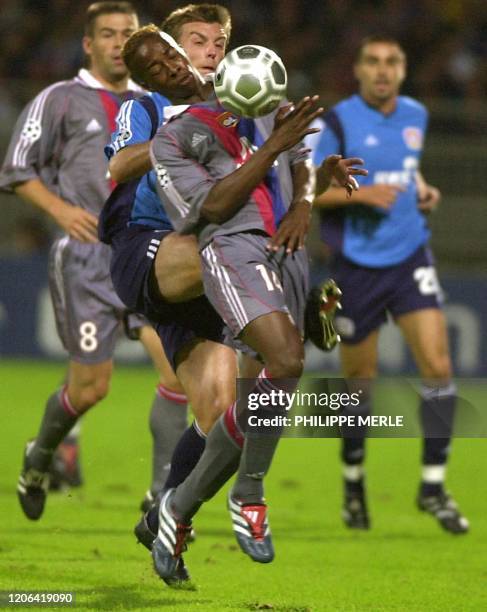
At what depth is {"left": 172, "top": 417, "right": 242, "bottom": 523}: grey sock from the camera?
17.0 ft

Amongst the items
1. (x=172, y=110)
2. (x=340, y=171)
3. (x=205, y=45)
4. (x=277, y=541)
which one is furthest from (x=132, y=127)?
(x=277, y=541)

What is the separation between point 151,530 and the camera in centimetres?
592

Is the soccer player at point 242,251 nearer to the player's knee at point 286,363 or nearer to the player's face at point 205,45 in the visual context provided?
the player's knee at point 286,363


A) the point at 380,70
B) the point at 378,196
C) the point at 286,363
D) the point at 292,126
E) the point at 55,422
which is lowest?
Result: the point at 55,422

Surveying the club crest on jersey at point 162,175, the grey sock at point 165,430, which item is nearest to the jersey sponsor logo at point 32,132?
the grey sock at point 165,430

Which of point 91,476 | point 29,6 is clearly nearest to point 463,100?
point 29,6

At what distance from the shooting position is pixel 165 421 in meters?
7.29

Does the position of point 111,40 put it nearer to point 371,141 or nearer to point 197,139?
point 371,141

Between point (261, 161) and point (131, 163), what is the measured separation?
2.74ft

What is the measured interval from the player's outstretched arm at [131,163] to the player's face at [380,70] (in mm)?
3211

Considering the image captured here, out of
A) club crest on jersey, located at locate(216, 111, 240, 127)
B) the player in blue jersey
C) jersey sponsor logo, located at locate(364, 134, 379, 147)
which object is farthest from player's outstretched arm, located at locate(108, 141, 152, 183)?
jersey sponsor logo, located at locate(364, 134, 379, 147)

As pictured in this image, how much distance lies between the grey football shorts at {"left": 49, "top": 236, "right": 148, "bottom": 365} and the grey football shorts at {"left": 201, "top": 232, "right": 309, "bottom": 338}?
8.11 feet

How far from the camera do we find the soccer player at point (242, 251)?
502 centimetres

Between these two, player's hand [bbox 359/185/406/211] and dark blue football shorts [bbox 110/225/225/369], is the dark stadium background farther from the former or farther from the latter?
dark blue football shorts [bbox 110/225/225/369]
